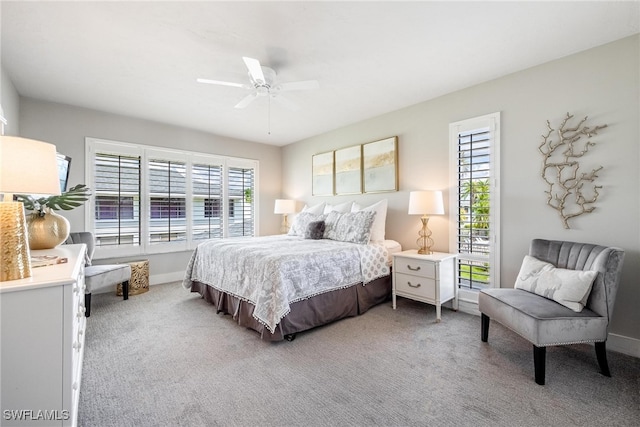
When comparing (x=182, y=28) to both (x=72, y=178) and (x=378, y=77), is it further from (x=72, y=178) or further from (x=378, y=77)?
(x=72, y=178)

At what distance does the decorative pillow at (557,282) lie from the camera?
1.99 metres

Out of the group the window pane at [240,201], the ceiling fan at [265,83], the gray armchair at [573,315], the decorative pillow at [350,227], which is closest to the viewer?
the gray armchair at [573,315]

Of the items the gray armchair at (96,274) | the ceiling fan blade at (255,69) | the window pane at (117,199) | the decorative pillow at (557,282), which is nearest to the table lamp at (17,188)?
the ceiling fan blade at (255,69)

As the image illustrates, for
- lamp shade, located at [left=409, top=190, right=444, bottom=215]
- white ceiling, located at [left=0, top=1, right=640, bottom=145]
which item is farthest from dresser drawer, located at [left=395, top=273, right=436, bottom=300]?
white ceiling, located at [left=0, top=1, right=640, bottom=145]

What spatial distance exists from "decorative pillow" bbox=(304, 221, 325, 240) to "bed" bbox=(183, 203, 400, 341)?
0.05ft

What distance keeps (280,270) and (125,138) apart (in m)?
3.47

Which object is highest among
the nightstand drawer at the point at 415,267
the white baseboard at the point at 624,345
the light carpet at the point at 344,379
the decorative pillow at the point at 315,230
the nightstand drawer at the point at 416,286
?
the decorative pillow at the point at 315,230

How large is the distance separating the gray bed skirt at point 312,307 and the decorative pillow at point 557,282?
1490mm


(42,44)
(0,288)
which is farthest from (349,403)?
(42,44)

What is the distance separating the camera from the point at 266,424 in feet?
5.12

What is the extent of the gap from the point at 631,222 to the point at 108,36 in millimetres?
4514

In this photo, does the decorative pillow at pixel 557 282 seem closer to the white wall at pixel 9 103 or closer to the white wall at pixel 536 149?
the white wall at pixel 536 149

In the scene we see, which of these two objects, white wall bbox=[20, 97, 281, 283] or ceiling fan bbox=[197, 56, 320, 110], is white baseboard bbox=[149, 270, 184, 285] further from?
ceiling fan bbox=[197, 56, 320, 110]

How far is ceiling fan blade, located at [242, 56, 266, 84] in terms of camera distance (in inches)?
86.8
